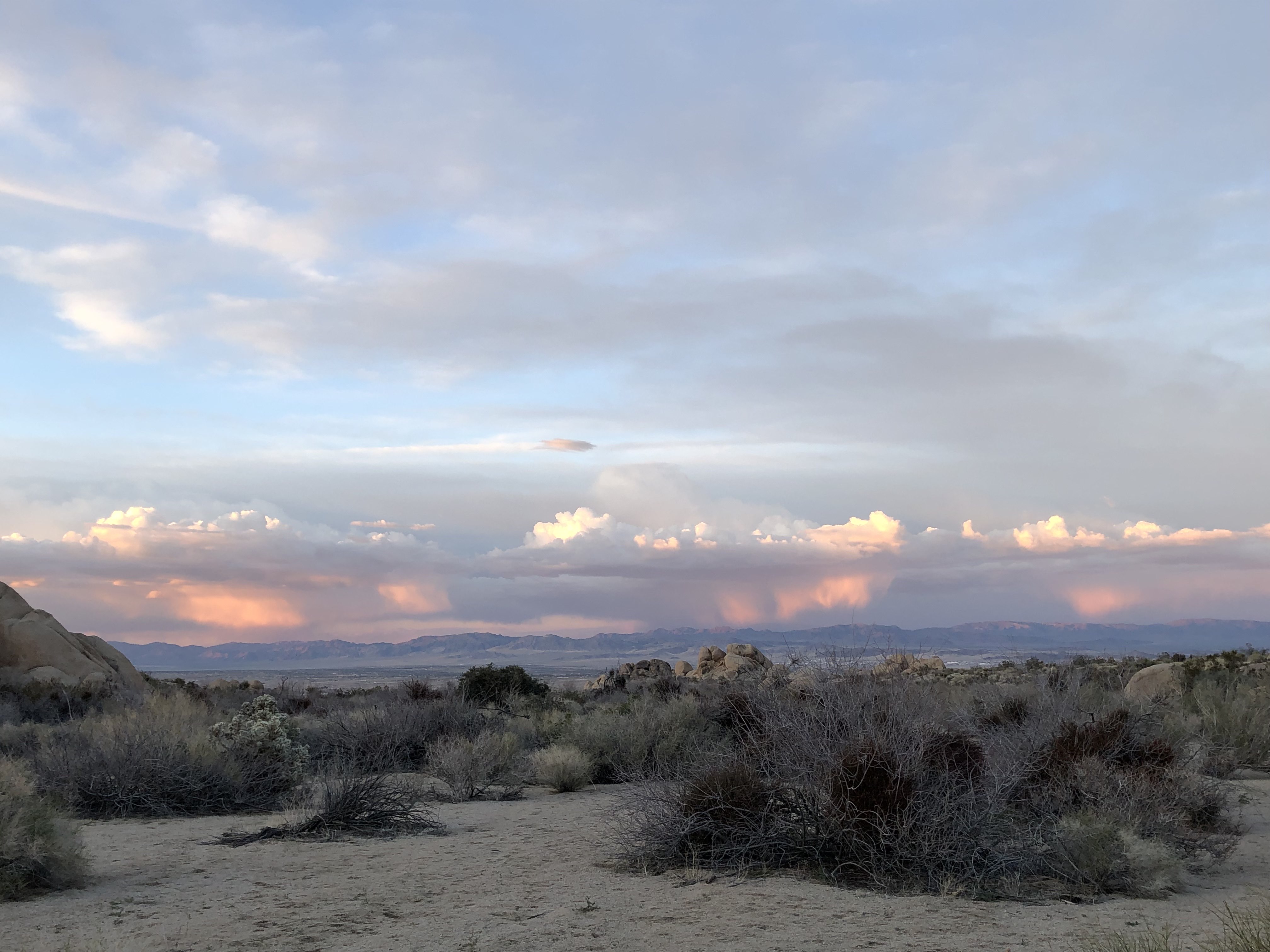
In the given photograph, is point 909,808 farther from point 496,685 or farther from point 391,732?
point 496,685

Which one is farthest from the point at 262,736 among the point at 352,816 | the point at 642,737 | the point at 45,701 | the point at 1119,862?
the point at 45,701

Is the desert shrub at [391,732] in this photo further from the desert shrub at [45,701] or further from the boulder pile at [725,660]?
the boulder pile at [725,660]

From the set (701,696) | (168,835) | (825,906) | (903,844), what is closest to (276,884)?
(168,835)

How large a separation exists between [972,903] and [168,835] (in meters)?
8.92

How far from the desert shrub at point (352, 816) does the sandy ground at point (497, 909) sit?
1.48 feet

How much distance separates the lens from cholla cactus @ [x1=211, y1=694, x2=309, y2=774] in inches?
572

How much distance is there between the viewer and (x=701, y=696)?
67.1ft

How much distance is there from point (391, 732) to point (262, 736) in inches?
138

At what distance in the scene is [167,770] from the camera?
12.9 meters

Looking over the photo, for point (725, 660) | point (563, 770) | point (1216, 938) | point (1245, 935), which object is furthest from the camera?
point (725, 660)

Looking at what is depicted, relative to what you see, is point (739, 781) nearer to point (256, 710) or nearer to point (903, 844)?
point (903, 844)

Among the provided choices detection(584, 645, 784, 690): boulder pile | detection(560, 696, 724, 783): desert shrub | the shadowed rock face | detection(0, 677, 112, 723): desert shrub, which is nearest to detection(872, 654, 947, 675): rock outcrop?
detection(560, 696, 724, 783): desert shrub

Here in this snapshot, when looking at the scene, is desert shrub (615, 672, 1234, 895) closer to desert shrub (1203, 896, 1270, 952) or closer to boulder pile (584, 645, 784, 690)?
desert shrub (1203, 896, 1270, 952)

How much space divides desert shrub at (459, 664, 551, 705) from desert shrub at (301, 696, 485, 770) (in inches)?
276
